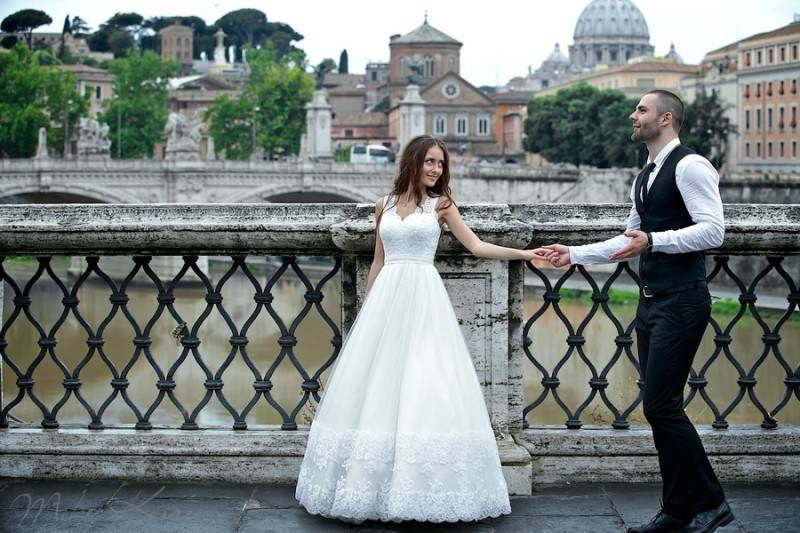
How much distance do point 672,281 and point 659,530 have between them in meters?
0.76

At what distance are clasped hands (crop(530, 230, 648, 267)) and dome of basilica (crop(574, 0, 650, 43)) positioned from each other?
137 m

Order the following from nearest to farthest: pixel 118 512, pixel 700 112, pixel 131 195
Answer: pixel 118 512
pixel 131 195
pixel 700 112

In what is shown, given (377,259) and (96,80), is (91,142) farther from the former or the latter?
(377,259)

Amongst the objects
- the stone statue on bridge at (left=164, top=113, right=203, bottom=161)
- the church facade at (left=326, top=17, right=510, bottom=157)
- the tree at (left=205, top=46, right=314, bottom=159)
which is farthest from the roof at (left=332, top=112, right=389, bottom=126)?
the stone statue on bridge at (left=164, top=113, right=203, bottom=161)

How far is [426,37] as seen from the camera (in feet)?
332

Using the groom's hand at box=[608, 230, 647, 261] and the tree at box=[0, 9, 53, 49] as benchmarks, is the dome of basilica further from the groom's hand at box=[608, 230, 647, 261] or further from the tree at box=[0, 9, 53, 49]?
the groom's hand at box=[608, 230, 647, 261]

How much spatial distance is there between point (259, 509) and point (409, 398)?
657mm

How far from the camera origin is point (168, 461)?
458 cm

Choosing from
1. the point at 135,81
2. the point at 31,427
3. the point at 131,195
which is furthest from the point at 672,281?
the point at 135,81

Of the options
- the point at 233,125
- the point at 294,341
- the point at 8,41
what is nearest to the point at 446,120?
the point at 233,125

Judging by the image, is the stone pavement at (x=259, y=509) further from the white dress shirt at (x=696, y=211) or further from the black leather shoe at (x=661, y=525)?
the white dress shirt at (x=696, y=211)

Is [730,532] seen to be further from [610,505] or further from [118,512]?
[118,512]

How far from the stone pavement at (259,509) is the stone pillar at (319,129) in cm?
5510

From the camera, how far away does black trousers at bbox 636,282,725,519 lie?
→ 3852mm
